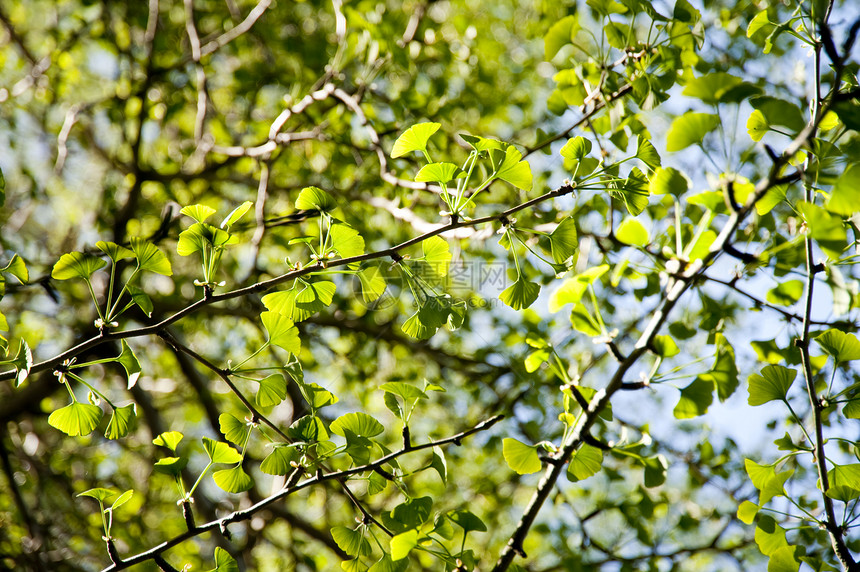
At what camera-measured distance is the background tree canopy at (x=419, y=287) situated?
672 mm

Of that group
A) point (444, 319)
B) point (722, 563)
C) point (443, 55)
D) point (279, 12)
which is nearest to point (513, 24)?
point (279, 12)

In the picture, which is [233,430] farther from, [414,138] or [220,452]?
[414,138]

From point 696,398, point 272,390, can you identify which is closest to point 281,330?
point 272,390

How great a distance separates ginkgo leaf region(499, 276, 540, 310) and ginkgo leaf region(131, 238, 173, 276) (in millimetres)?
414

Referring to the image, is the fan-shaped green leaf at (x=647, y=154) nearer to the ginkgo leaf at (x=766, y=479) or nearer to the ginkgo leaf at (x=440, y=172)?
the ginkgo leaf at (x=440, y=172)

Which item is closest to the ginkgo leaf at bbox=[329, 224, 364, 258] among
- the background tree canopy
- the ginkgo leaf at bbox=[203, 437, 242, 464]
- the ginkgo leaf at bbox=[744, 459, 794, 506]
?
the background tree canopy

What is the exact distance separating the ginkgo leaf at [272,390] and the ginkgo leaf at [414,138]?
0.31 meters

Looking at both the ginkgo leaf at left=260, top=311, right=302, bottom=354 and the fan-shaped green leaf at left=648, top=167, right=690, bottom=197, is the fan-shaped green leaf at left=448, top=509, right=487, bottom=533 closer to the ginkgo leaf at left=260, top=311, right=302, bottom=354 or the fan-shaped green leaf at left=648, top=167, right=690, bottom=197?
the ginkgo leaf at left=260, top=311, right=302, bottom=354

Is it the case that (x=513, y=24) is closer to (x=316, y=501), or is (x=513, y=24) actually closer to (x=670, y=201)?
(x=670, y=201)

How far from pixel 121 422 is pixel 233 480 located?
0.51 feet

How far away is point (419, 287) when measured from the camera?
704mm

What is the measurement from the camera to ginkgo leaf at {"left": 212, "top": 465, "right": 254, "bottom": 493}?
2.42 ft

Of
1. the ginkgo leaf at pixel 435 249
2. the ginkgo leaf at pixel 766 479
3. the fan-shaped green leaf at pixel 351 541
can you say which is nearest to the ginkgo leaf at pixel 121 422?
the fan-shaped green leaf at pixel 351 541

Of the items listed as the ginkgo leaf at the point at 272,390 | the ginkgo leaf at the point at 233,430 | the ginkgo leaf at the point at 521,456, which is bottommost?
the ginkgo leaf at the point at 233,430
